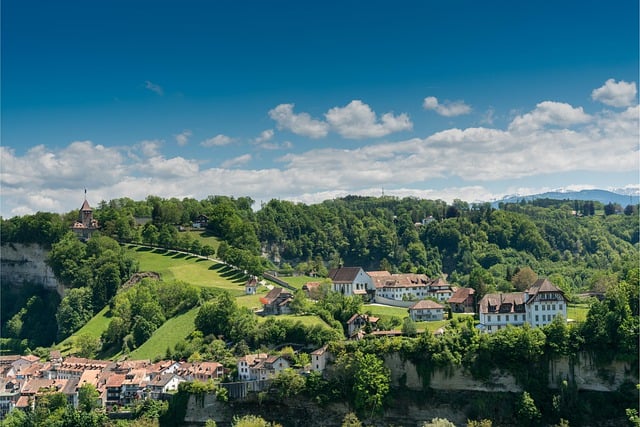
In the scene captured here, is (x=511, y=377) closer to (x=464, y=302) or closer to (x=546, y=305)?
(x=546, y=305)

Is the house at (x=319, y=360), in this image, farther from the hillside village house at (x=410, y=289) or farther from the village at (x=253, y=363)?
the hillside village house at (x=410, y=289)

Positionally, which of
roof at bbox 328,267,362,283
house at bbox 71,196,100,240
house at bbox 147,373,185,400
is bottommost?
house at bbox 147,373,185,400

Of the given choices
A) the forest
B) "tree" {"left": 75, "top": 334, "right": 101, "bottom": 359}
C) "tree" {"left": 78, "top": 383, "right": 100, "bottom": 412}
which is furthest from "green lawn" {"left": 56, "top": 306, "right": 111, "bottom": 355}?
"tree" {"left": 78, "top": 383, "right": 100, "bottom": 412}

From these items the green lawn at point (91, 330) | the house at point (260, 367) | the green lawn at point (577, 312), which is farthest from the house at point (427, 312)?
the green lawn at point (91, 330)

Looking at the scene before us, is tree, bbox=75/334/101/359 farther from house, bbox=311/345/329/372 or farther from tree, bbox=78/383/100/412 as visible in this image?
house, bbox=311/345/329/372

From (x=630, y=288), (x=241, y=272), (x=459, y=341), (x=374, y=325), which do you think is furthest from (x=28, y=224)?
(x=630, y=288)
